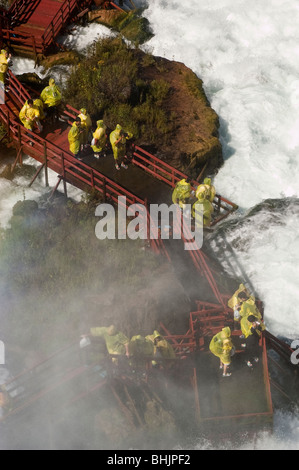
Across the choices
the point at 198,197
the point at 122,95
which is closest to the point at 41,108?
the point at 122,95

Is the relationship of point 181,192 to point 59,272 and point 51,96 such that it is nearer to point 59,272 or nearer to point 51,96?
point 59,272

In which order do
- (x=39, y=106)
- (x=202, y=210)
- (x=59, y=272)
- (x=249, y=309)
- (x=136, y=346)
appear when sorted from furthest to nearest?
(x=39, y=106), (x=202, y=210), (x=59, y=272), (x=249, y=309), (x=136, y=346)

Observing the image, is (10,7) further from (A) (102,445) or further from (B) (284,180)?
(A) (102,445)

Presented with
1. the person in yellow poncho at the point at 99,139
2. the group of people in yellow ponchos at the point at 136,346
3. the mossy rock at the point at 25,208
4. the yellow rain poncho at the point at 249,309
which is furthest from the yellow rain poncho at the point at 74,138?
the yellow rain poncho at the point at 249,309

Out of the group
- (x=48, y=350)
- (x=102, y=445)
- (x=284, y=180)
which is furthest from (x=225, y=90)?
(x=102, y=445)

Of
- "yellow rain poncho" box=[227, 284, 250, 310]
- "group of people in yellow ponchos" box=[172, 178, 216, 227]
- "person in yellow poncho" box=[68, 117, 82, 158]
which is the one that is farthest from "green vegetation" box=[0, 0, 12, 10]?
"yellow rain poncho" box=[227, 284, 250, 310]

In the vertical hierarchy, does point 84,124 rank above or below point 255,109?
below
